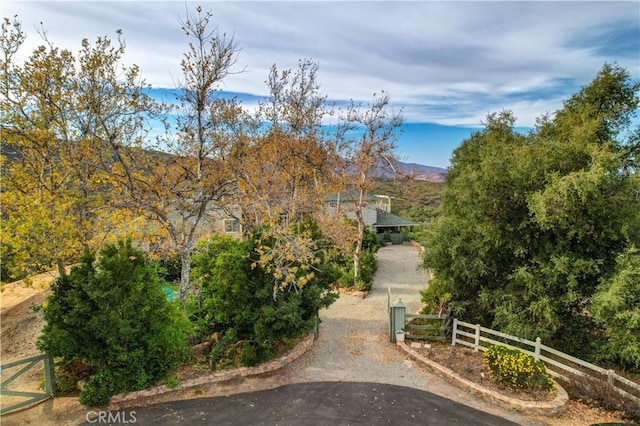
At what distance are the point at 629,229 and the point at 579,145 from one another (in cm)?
288

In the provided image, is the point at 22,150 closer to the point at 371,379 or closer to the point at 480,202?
the point at 371,379

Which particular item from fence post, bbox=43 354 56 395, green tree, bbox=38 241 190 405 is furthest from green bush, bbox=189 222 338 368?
fence post, bbox=43 354 56 395

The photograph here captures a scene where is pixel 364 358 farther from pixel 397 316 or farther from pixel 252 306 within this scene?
pixel 252 306

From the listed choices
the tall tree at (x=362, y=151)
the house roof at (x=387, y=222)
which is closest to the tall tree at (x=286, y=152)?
the tall tree at (x=362, y=151)

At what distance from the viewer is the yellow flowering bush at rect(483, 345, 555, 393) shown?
28.3ft

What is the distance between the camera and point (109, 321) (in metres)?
7.61

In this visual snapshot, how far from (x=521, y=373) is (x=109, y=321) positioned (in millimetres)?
9731

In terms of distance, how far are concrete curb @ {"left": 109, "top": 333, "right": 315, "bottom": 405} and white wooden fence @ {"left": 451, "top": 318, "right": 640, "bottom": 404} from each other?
17.6 feet

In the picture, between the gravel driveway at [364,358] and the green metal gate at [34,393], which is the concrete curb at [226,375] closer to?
the gravel driveway at [364,358]

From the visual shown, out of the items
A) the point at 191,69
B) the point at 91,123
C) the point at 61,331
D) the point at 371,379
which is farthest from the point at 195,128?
the point at 371,379

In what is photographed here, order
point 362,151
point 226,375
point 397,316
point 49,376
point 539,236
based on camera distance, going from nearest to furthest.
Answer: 1. point 49,376
2. point 226,375
3. point 539,236
4. point 397,316
5. point 362,151

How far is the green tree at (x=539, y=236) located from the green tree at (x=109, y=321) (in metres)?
9.79

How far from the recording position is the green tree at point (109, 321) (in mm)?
7594

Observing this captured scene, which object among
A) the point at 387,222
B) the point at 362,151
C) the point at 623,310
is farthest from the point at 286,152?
the point at 387,222
